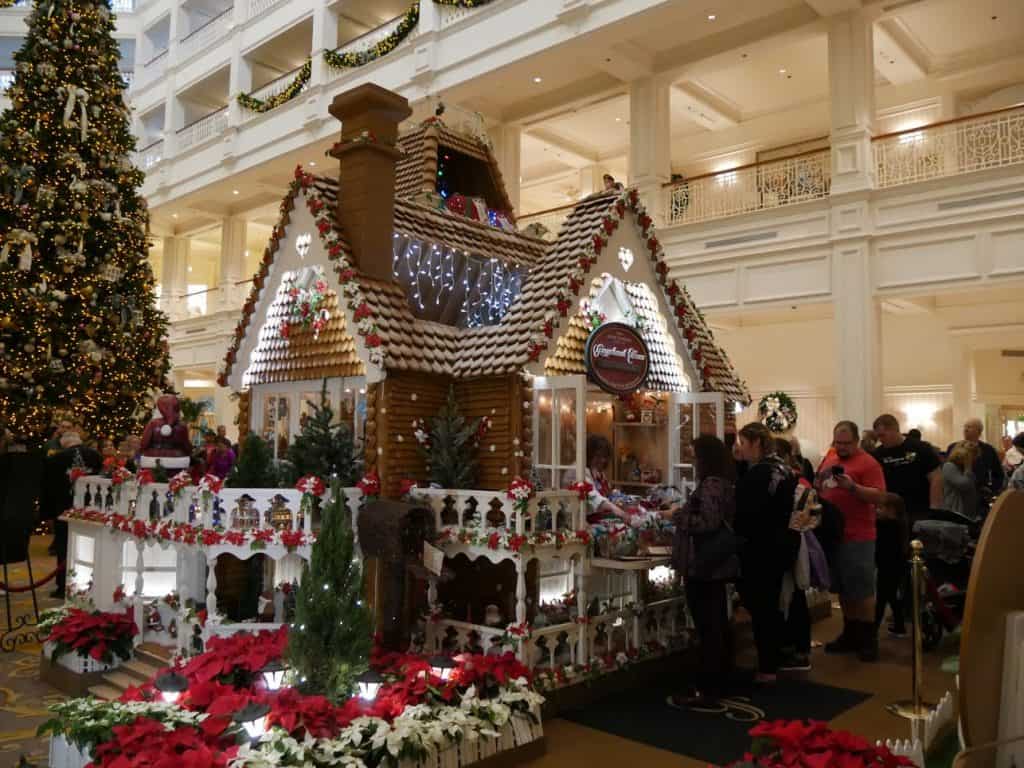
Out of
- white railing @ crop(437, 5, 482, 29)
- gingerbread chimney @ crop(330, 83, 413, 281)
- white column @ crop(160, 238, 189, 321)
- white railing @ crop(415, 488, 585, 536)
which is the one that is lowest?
white railing @ crop(415, 488, 585, 536)

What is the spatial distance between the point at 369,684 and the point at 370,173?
13.6 feet

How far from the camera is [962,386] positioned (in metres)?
16.0

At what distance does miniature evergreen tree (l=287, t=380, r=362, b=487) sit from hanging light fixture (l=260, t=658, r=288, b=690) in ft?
5.67

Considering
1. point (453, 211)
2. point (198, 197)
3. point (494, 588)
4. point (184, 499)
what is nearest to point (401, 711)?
point (494, 588)

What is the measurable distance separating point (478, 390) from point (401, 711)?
9.79 feet

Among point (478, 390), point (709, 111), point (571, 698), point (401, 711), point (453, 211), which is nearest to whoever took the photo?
point (401, 711)

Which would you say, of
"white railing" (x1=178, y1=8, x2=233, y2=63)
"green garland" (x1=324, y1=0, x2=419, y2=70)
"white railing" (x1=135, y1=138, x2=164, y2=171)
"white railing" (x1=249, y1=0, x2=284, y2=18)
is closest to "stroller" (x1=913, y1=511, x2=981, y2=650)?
"green garland" (x1=324, y1=0, x2=419, y2=70)

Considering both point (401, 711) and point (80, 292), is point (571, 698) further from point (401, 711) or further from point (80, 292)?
point (80, 292)

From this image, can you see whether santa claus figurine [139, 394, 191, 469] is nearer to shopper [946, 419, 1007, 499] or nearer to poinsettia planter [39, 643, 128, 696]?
poinsettia planter [39, 643, 128, 696]

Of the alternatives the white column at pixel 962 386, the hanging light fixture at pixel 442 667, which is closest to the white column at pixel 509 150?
the white column at pixel 962 386

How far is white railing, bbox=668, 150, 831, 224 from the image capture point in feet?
46.6

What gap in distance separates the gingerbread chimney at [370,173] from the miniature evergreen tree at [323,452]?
127cm

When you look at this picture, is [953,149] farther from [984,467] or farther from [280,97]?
[280,97]

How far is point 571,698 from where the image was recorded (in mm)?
5770
